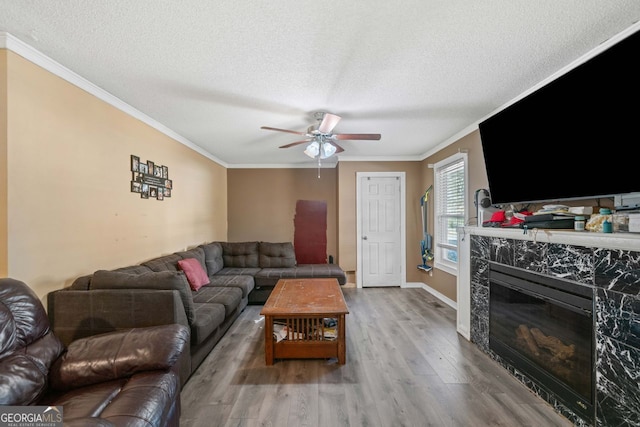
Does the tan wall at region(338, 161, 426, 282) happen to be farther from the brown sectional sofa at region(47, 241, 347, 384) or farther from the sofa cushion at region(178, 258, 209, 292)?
the brown sectional sofa at region(47, 241, 347, 384)

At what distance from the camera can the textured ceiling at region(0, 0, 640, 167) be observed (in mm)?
1413

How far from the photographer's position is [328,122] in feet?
8.23

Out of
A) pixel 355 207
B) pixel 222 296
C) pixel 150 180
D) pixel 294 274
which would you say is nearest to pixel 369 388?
pixel 222 296

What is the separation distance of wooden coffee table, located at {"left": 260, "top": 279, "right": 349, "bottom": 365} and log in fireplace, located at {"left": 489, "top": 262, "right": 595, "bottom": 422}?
57.2 inches

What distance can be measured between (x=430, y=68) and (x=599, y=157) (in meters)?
1.25

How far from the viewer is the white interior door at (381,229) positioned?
15.9ft

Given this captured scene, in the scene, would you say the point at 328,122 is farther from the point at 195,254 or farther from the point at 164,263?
the point at 195,254

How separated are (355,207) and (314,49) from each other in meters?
3.38

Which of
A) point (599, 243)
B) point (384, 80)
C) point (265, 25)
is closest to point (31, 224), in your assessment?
point (265, 25)

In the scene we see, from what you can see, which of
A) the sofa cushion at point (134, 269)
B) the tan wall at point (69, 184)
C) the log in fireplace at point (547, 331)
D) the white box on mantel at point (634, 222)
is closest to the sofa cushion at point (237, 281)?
the tan wall at point (69, 184)

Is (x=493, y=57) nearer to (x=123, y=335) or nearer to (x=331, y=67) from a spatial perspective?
(x=331, y=67)

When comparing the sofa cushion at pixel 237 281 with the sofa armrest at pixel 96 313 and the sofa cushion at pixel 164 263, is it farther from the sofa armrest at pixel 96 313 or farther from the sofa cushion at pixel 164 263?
the sofa armrest at pixel 96 313

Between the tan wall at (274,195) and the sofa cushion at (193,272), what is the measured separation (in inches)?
85.2

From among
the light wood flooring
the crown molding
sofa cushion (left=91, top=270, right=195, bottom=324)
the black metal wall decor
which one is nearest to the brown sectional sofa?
sofa cushion (left=91, top=270, right=195, bottom=324)
